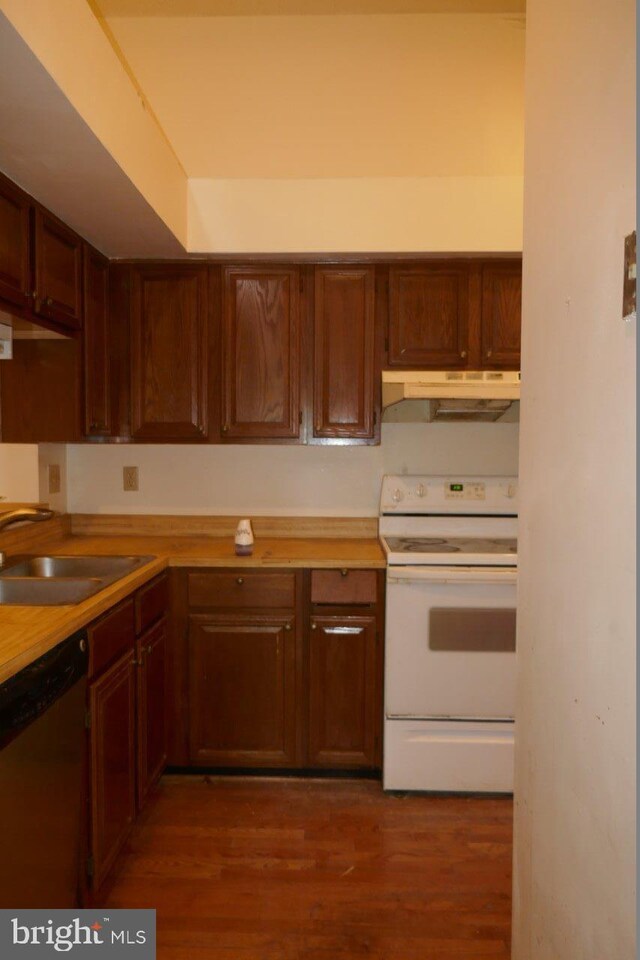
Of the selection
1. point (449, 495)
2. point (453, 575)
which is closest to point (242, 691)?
point (453, 575)

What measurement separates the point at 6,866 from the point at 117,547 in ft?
4.67

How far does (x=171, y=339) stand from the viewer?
96.9 inches

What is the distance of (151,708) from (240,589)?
1.74 ft

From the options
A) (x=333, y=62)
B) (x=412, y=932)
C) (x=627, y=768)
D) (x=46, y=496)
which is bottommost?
(x=412, y=932)

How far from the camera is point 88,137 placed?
1496 millimetres

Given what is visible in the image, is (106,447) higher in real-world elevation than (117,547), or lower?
higher

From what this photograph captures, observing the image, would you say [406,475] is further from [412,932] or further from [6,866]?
[6,866]

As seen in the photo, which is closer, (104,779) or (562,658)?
(562,658)

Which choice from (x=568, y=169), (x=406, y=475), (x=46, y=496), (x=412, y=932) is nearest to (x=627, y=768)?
(x=568, y=169)

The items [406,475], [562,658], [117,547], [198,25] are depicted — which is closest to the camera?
[562,658]

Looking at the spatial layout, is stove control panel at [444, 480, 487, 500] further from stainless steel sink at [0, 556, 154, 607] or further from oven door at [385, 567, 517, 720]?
stainless steel sink at [0, 556, 154, 607]

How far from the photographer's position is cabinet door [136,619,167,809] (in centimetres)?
189

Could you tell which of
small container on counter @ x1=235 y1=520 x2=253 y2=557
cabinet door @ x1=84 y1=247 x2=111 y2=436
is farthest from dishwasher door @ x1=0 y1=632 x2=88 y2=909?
cabinet door @ x1=84 y1=247 x2=111 y2=436

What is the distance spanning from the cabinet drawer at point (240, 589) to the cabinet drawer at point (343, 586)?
0.10m
